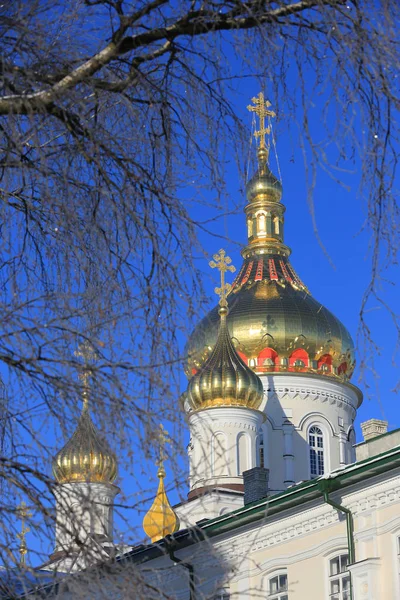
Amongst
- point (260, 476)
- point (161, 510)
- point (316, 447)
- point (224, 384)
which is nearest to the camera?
point (161, 510)

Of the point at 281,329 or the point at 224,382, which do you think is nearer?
the point at 224,382

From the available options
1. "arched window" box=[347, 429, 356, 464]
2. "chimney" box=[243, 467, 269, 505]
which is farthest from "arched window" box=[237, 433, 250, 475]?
"chimney" box=[243, 467, 269, 505]

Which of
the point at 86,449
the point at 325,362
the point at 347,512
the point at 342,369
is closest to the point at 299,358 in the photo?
the point at 325,362

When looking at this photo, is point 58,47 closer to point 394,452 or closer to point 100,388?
point 100,388

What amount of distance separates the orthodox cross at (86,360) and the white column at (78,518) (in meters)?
0.39

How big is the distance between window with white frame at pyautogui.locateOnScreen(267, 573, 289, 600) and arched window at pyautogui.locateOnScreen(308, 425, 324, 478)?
2105 cm

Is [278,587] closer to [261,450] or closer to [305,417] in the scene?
[261,450]

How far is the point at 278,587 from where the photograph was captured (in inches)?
884

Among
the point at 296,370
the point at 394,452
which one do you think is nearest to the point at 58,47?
the point at 394,452

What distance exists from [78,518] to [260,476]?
2583 centimetres

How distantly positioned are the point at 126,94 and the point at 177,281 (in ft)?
3.14

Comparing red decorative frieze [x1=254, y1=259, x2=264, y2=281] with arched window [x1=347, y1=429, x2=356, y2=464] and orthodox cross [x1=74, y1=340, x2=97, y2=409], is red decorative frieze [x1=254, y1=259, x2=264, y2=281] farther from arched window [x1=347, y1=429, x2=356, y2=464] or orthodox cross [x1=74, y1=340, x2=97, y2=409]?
orthodox cross [x1=74, y1=340, x2=97, y2=409]

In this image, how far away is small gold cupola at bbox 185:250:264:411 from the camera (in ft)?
131

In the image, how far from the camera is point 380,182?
5.94m
